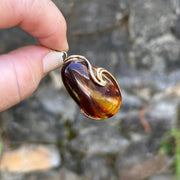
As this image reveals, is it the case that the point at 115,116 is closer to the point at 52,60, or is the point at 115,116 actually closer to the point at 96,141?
the point at 96,141

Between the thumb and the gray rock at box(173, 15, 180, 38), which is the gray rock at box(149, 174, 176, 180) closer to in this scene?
the gray rock at box(173, 15, 180, 38)

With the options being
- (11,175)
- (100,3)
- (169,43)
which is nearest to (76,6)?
(100,3)

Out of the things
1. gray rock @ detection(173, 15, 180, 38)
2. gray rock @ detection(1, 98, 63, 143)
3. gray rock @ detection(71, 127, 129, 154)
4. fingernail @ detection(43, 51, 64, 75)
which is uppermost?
fingernail @ detection(43, 51, 64, 75)

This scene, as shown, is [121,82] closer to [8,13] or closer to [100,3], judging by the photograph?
[100,3]

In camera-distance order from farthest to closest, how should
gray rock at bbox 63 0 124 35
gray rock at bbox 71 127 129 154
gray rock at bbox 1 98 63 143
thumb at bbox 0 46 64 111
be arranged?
gray rock at bbox 71 127 129 154, gray rock at bbox 1 98 63 143, gray rock at bbox 63 0 124 35, thumb at bbox 0 46 64 111

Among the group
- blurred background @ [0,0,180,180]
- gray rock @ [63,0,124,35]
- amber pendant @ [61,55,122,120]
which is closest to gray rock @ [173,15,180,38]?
blurred background @ [0,0,180,180]

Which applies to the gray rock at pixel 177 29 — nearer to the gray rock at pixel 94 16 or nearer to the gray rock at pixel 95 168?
the gray rock at pixel 94 16

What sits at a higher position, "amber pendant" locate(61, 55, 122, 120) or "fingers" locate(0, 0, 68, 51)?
"fingers" locate(0, 0, 68, 51)
